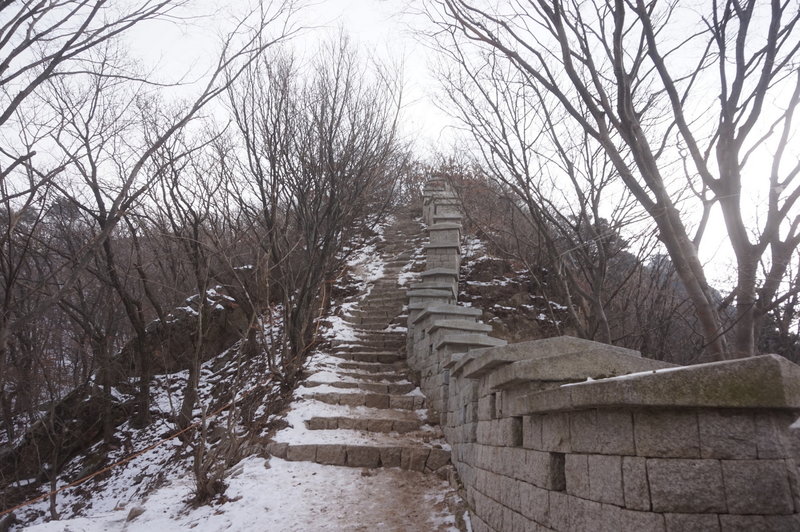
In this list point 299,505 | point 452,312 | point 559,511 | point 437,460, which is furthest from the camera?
point 452,312

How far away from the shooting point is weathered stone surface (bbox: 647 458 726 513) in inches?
76.1

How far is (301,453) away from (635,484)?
4290mm

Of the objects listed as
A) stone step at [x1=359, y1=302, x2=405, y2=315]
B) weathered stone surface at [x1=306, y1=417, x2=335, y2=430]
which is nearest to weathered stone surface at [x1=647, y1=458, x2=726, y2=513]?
weathered stone surface at [x1=306, y1=417, x2=335, y2=430]

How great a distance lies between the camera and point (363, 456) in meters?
5.61

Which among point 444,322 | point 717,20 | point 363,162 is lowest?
point 444,322

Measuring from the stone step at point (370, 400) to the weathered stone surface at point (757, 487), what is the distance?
5129 mm

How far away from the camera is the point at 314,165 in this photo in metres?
8.46

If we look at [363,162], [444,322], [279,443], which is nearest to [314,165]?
[363,162]

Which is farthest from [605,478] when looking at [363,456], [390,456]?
[363,456]

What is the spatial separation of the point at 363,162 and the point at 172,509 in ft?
19.6

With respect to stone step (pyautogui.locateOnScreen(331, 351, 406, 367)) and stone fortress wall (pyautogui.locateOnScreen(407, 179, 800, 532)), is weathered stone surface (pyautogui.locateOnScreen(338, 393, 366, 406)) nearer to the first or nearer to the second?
stone step (pyautogui.locateOnScreen(331, 351, 406, 367))

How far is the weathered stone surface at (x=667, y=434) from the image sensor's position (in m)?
2.00

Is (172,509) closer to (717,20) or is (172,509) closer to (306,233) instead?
(306,233)

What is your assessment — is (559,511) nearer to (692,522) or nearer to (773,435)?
(692,522)
